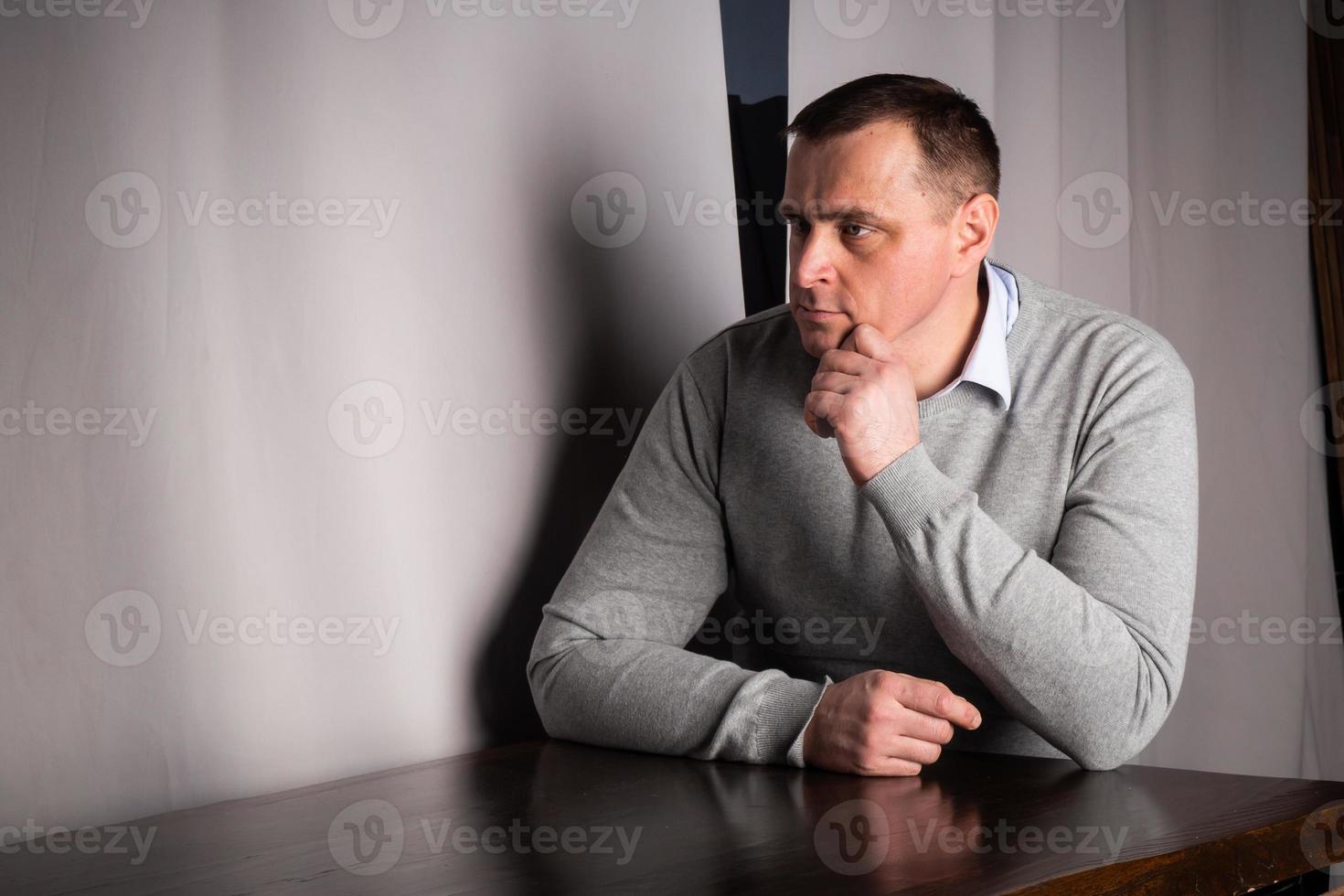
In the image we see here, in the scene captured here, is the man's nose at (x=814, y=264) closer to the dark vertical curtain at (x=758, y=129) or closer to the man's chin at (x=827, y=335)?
the man's chin at (x=827, y=335)

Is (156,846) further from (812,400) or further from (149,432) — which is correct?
(812,400)

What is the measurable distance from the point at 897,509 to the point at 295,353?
0.70 meters

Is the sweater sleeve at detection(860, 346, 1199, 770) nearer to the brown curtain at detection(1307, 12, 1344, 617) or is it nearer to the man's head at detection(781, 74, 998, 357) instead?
the man's head at detection(781, 74, 998, 357)

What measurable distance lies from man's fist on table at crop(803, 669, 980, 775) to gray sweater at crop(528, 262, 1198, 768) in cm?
7

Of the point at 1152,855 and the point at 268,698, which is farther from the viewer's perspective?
the point at 268,698

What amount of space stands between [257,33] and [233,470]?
1.59ft

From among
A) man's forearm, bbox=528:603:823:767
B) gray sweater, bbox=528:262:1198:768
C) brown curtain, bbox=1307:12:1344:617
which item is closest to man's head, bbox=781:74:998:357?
gray sweater, bbox=528:262:1198:768

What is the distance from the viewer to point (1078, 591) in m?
1.23

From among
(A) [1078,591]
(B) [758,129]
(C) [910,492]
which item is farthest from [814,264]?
(B) [758,129]

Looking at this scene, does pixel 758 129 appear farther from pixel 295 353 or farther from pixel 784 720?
pixel 784 720

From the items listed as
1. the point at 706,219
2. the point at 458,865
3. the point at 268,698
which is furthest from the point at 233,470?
the point at 706,219

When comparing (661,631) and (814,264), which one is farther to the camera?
(661,631)

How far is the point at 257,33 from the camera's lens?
1390 millimetres

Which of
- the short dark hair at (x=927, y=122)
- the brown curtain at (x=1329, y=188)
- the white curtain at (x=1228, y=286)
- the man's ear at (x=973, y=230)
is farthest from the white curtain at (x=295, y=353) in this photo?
the brown curtain at (x=1329, y=188)
